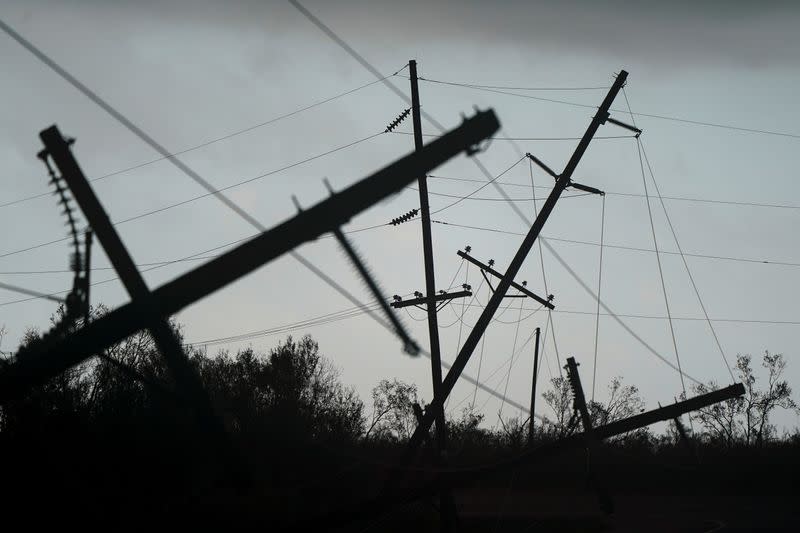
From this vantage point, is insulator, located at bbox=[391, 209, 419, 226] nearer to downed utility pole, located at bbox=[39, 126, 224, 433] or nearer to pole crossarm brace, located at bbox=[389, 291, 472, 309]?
pole crossarm brace, located at bbox=[389, 291, 472, 309]

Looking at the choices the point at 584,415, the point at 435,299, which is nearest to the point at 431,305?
the point at 435,299

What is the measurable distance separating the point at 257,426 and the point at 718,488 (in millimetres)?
30117

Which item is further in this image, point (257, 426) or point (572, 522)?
point (572, 522)

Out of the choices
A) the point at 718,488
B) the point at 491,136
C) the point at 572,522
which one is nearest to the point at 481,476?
the point at 491,136

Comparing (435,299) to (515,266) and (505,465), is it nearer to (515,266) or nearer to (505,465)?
(515,266)

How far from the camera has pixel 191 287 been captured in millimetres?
6684

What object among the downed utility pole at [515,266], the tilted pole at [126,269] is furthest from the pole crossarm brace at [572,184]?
the tilted pole at [126,269]

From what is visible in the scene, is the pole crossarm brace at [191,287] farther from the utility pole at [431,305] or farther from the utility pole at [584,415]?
the utility pole at [584,415]

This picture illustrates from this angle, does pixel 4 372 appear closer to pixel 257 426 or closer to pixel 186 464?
pixel 186 464

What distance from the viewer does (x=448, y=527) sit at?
615 inches

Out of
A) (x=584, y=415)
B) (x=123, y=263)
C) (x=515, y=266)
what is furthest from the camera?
(x=584, y=415)

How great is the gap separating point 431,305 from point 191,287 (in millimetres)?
10521

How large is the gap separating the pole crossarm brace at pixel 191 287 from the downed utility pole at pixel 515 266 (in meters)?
7.95

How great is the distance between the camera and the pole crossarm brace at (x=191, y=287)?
655 cm
